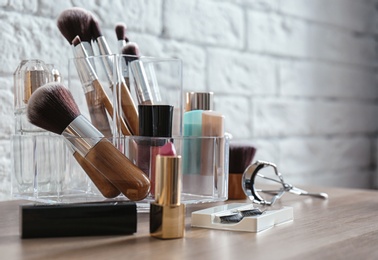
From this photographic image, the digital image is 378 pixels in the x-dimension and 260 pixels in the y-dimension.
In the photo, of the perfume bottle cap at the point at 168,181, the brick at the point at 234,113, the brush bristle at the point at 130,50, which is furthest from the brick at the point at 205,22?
the perfume bottle cap at the point at 168,181

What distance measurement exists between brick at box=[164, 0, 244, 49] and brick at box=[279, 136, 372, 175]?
0.97ft

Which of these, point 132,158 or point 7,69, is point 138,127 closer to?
point 132,158

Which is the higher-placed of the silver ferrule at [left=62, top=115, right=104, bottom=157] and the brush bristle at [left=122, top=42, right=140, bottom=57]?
the brush bristle at [left=122, top=42, right=140, bottom=57]

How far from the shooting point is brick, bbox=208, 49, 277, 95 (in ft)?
4.20

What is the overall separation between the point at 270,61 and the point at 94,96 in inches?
28.3

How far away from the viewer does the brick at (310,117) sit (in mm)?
1410

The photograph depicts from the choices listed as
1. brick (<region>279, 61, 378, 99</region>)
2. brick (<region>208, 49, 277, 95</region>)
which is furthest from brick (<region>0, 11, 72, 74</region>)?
brick (<region>279, 61, 378, 99</region>)

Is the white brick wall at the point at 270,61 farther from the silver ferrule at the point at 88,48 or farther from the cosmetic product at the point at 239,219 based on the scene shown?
the cosmetic product at the point at 239,219

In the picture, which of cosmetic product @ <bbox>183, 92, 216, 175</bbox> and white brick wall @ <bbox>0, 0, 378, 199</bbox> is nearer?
cosmetic product @ <bbox>183, 92, 216, 175</bbox>

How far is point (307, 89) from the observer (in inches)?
60.7

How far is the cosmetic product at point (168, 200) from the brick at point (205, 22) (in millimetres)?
625

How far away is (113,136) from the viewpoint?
0.74 m

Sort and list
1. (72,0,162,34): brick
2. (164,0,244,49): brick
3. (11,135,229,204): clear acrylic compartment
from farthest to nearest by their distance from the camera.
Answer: (164,0,244,49): brick, (72,0,162,34): brick, (11,135,229,204): clear acrylic compartment

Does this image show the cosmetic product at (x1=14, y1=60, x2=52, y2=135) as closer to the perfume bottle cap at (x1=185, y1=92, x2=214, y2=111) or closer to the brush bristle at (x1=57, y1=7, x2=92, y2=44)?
the brush bristle at (x1=57, y1=7, x2=92, y2=44)
